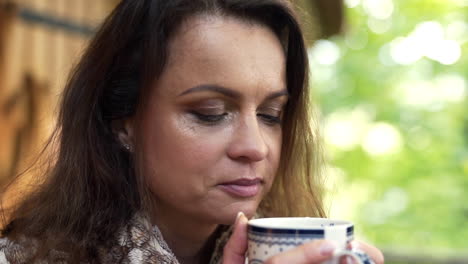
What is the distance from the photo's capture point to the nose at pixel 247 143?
4.75ft

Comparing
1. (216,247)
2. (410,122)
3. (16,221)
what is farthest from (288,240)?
(410,122)

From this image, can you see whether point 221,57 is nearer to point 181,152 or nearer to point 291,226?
point 181,152

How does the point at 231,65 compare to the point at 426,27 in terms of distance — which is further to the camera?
the point at 426,27

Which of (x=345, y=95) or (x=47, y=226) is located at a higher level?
(x=345, y=95)

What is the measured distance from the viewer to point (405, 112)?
29.6ft

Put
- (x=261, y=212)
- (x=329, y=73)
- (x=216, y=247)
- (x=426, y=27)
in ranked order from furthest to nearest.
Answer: (x=329, y=73)
(x=426, y=27)
(x=261, y=212)
(x=216, y=247)

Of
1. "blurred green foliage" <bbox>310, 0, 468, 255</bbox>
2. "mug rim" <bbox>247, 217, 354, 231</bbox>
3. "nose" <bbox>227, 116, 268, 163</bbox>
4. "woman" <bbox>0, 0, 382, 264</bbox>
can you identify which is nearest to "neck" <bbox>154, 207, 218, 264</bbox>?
"woman" <bbox>0, 0, 382, 264</bbox>

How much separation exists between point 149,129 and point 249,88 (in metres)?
0.27

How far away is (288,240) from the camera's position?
3.80ft

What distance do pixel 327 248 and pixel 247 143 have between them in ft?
1.34

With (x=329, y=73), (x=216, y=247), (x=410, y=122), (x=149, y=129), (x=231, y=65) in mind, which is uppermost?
(x=329, y=73)

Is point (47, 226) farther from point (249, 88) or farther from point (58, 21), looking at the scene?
point (58, 21)

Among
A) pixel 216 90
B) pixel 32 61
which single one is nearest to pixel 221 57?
pixel 216 90

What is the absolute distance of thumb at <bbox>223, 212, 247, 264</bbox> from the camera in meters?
1.29
